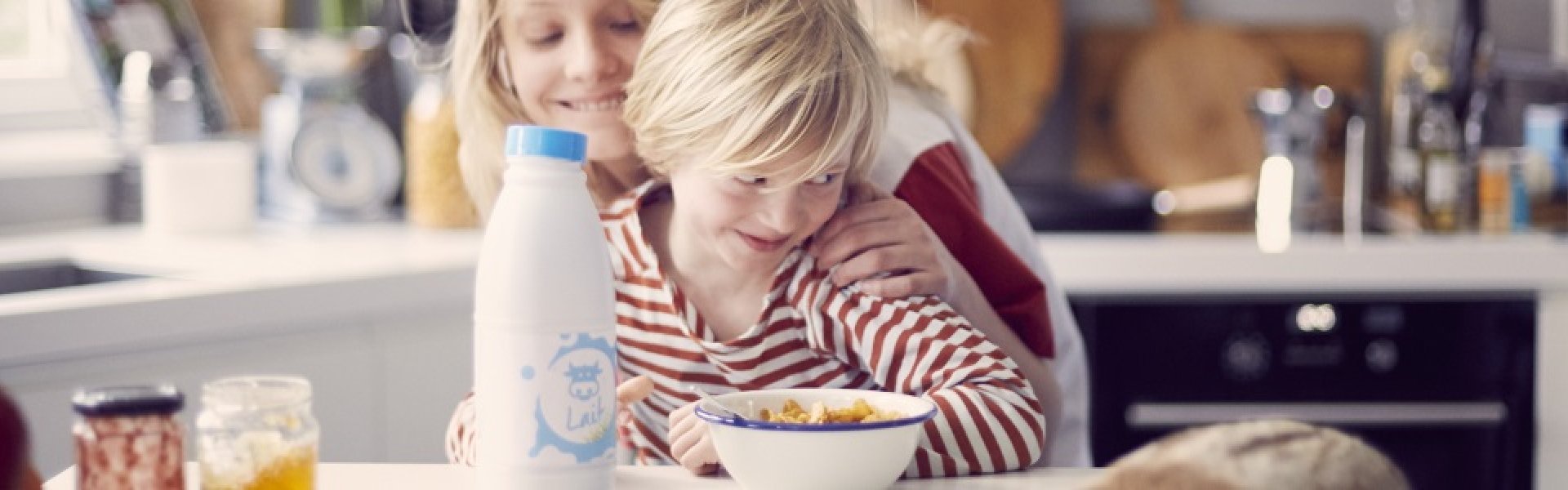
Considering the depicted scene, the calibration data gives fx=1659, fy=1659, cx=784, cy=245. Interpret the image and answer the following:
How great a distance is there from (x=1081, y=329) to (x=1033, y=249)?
0.77m

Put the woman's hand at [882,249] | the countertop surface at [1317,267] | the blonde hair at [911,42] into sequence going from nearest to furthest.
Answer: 1. the woman's hand at [882,249]
2. the blonde hair at [911,42]
3. the countertop surface at [1317,267]

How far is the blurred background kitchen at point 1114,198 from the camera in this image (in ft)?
6.77

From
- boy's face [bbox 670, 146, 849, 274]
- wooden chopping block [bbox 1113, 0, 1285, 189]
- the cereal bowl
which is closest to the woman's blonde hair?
boy's face [bbox 670, 146, 849, 274]

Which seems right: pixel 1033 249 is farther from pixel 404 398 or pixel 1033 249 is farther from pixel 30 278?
pixel 30 278

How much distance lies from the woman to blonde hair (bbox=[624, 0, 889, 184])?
0.50 feet

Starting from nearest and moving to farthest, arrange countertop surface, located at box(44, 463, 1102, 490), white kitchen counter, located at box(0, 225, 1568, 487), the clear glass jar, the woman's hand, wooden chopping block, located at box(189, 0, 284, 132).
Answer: the clear glass jar < countertop surface, located at box(44, 463, 1102, 490) < the woman's hand < white kitchen counter, located at box(0, 225, 1568, 487) < wooden chopping block, located at box(189, 0, 284, 132)

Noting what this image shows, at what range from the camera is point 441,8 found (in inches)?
100

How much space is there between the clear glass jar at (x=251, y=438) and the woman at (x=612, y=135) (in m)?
0.49

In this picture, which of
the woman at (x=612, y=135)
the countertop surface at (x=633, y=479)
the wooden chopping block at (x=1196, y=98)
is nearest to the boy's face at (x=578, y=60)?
the woman at (x=612, y=135)

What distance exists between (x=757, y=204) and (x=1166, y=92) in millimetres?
1777

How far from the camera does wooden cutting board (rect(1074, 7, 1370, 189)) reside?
109 inches

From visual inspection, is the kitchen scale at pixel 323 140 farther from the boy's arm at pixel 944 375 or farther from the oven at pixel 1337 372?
the boy's arm at pixel 944 375

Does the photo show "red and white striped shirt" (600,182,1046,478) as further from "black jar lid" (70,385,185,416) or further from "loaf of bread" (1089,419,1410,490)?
"black jar lid" (70,385,185,416)

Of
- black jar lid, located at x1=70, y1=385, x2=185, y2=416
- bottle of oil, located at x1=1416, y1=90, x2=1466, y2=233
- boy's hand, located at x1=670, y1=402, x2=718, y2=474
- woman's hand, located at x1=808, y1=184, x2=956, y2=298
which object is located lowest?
boy's hand, located at x1=670, y1=402, x2=718, y2=474
